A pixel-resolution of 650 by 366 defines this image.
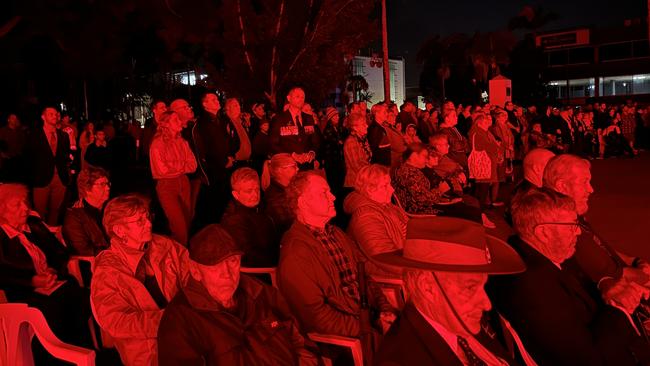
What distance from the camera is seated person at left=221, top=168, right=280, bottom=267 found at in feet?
15.7

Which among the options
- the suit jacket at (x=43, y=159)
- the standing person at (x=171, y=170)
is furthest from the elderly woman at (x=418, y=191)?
the suit jacket at (x=43, y=159)

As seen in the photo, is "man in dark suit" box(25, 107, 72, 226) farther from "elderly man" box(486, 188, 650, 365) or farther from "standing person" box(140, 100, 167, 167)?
"elderly man" box(486, 188, 650, 365)

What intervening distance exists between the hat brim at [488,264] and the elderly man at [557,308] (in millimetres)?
518

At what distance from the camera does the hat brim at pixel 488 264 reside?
2.21 meters

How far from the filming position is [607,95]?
5591 cm

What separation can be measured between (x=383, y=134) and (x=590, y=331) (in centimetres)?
664

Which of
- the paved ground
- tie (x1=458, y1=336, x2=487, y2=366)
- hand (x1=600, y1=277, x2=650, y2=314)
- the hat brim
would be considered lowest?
the paved ground

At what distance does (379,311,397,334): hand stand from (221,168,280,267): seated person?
1304 mm

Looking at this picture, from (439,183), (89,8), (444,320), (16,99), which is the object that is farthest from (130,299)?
(16,99)

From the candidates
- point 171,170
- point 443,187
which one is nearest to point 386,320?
point 171,170

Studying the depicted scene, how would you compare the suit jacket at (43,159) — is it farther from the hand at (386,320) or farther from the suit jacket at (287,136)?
the hand at (386,320)

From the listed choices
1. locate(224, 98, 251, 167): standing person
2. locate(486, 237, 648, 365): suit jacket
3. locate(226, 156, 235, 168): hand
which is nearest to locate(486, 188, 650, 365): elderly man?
locate(486, 237, 648, 365): suit jacket

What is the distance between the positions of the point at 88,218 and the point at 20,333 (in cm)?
193

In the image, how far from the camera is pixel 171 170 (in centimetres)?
682
